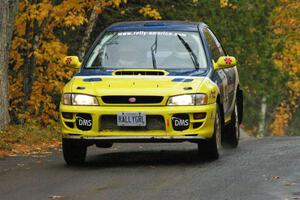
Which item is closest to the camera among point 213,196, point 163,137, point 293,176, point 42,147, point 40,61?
point 213,196

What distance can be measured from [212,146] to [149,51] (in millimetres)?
1680

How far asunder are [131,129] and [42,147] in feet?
15.2

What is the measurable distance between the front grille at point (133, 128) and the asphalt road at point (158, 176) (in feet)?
1.58

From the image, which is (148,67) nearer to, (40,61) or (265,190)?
(265,190)

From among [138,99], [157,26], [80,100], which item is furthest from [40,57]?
[138,99]

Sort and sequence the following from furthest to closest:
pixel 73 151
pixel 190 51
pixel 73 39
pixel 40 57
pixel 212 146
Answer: pixel 73 39 < pixel 40 57 < pixel 190 51 < pixel 73 151 < pixel 212 146

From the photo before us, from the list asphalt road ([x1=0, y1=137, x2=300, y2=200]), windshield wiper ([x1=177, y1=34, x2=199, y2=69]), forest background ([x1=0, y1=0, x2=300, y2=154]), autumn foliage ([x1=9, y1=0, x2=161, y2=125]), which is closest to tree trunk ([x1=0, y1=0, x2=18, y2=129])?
forest background ([x1=0, y1=0, x2=300, y2=154])

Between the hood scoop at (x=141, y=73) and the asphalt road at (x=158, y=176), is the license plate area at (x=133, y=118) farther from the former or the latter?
the hood scoop at (x=141, y=73)

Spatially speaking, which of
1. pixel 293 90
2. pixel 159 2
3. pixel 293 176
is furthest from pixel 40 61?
pixel 293 90

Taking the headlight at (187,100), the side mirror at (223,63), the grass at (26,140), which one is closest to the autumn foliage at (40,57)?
the grass at (26,140)

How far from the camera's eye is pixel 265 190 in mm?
9383

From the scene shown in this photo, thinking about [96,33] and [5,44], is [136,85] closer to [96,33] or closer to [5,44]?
[5,44]

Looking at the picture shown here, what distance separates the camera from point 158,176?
35.0 ft

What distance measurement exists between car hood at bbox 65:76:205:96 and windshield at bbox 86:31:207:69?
70 cm
